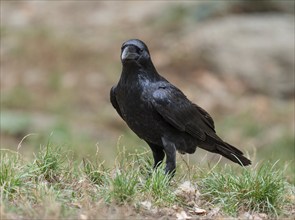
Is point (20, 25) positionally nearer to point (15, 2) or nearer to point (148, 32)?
point (15, 2)

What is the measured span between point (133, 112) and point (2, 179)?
49.2 inches

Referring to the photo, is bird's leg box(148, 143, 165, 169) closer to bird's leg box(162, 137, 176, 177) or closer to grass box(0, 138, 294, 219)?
grass box(0, 138, 294, 219)

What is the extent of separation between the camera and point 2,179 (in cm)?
548

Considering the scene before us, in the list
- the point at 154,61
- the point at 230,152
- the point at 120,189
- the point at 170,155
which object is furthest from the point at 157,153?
the point at 154,61

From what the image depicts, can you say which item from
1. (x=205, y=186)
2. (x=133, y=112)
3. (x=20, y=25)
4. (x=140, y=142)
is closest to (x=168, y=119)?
(x=133, y=112)

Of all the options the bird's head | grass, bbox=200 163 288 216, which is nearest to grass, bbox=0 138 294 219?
grass, bbox=200 163 288 216

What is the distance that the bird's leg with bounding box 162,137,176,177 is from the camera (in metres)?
5.82

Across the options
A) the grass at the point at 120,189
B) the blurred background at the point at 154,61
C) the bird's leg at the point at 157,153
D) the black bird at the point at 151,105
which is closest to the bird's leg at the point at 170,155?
the black bird at the point at 151,105

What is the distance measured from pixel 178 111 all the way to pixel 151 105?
27 centimetres

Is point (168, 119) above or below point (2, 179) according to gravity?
above

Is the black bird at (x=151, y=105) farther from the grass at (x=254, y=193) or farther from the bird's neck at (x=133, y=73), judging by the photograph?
the grass at (x=254, y=193)

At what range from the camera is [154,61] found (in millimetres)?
15523

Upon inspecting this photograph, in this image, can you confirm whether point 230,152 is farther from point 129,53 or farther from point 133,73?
point 129,53

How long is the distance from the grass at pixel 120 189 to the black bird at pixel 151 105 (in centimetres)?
29
